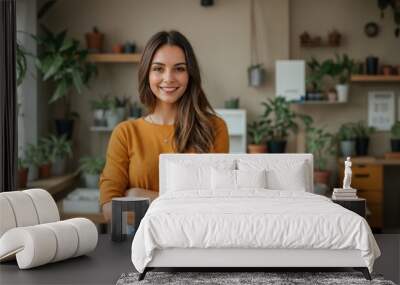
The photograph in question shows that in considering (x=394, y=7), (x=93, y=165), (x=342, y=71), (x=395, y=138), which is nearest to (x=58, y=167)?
(x=93, y=165)

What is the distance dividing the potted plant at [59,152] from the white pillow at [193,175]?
373 centimetres

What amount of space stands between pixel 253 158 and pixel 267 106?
12.7ft

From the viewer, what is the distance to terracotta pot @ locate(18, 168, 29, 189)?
6.71 metres

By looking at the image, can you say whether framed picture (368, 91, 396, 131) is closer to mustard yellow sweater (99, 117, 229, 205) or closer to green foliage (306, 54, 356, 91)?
green foliage (306, 54, 356, 91)

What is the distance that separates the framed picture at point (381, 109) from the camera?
825 cm

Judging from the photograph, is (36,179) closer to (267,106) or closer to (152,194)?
(267,106)

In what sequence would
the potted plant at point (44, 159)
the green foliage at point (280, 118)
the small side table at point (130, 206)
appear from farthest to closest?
1. the green foliage at point (280, 118)
2. the potted plant at point (44, 159)
3. the small side table at point (130, 206)

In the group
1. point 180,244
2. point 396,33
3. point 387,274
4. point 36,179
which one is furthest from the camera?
point 396,33

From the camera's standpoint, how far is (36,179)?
7.43 meters

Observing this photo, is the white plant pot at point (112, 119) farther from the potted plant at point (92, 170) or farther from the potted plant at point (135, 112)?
the potted plant at point (92, 170)

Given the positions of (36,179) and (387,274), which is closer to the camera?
(387,274)

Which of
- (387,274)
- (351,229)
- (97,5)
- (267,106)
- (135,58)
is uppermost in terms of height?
(97,5)

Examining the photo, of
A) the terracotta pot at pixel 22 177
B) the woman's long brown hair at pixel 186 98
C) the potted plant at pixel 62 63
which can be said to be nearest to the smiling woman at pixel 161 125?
the woman's long brown hair at pixel 186 98

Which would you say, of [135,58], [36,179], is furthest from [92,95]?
[36,179]
